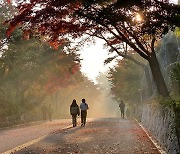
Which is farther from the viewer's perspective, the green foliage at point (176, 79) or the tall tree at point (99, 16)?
the green foliage at point (176, 79)

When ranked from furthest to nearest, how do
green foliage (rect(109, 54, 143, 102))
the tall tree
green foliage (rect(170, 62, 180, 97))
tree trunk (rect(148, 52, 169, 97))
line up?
green foliage (rect(109, 54, 143, 102))
green foliage (rect(170, 62, 180, 97))
tree trunk (rect(148, 52, 169, 97))
the tall tree

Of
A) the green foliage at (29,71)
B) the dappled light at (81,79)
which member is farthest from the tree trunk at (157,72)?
the green foliage at (29,71)

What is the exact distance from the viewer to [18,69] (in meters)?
36.5

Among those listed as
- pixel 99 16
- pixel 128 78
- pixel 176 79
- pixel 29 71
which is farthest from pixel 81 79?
pixel 99 16

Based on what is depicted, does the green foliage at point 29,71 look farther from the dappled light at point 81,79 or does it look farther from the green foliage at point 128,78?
the green foliage at point 128,78

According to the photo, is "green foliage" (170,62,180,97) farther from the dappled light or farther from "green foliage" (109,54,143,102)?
"green foliage" (109,54,143,102)

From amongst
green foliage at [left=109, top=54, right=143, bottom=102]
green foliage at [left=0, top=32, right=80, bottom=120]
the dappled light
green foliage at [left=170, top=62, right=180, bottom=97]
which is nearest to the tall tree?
the dappled light

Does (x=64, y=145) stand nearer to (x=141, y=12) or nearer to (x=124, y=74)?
(x=141, y=12)

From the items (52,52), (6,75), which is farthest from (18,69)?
(52,52)

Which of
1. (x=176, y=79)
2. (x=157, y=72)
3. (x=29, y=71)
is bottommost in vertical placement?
(x=176, y=79)

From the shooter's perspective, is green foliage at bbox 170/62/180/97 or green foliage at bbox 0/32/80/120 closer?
green foliage at bbox 170/62/180/97

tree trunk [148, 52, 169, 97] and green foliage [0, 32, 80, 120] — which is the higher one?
green foliage [0, 32, 80, 120]

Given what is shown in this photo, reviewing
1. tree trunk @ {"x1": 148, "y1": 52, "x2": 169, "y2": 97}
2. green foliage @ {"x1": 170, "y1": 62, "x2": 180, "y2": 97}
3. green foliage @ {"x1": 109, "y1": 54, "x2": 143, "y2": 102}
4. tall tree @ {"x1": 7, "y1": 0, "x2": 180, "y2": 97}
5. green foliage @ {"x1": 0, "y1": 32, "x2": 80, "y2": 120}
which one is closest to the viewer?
tall tree @ {"x1": 7, "y1": 0, "x2": 180, "y2": 97}

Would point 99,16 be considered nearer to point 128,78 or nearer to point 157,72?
point 157,72
